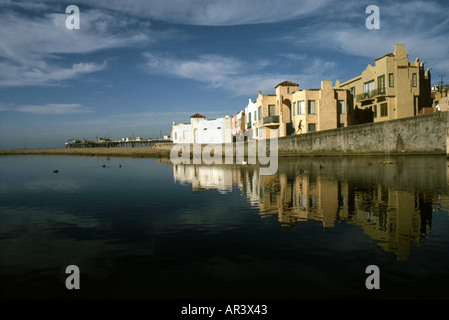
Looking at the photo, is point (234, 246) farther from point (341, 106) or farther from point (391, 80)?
point (341, 106)

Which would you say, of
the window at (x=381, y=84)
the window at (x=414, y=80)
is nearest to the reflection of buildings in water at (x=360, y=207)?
the window at (x=381, y=84)

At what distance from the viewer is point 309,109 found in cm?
4912

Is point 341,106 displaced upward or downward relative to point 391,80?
downward

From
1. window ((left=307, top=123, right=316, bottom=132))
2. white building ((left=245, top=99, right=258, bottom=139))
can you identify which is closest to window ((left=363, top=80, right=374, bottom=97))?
window ((left=307, top=123, right=316, bottom=132))

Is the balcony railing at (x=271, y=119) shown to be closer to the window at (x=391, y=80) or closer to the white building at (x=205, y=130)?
the window at (x=391, y=80)

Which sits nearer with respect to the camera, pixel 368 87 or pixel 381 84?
pixel 381 84

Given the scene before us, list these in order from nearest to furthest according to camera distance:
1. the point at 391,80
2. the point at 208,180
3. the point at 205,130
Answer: the point at 208,180 < the point at 391,80 < the point at 205,130

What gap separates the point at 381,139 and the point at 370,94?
580 inches

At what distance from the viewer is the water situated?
5.16 m

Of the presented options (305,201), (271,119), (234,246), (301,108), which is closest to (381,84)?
(301,108)

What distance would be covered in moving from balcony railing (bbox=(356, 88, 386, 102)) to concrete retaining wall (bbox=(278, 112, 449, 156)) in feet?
37.6

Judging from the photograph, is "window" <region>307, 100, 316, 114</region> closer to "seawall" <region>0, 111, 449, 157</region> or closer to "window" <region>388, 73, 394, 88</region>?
"seawall" <region>0, 111, 449, 157</region>
